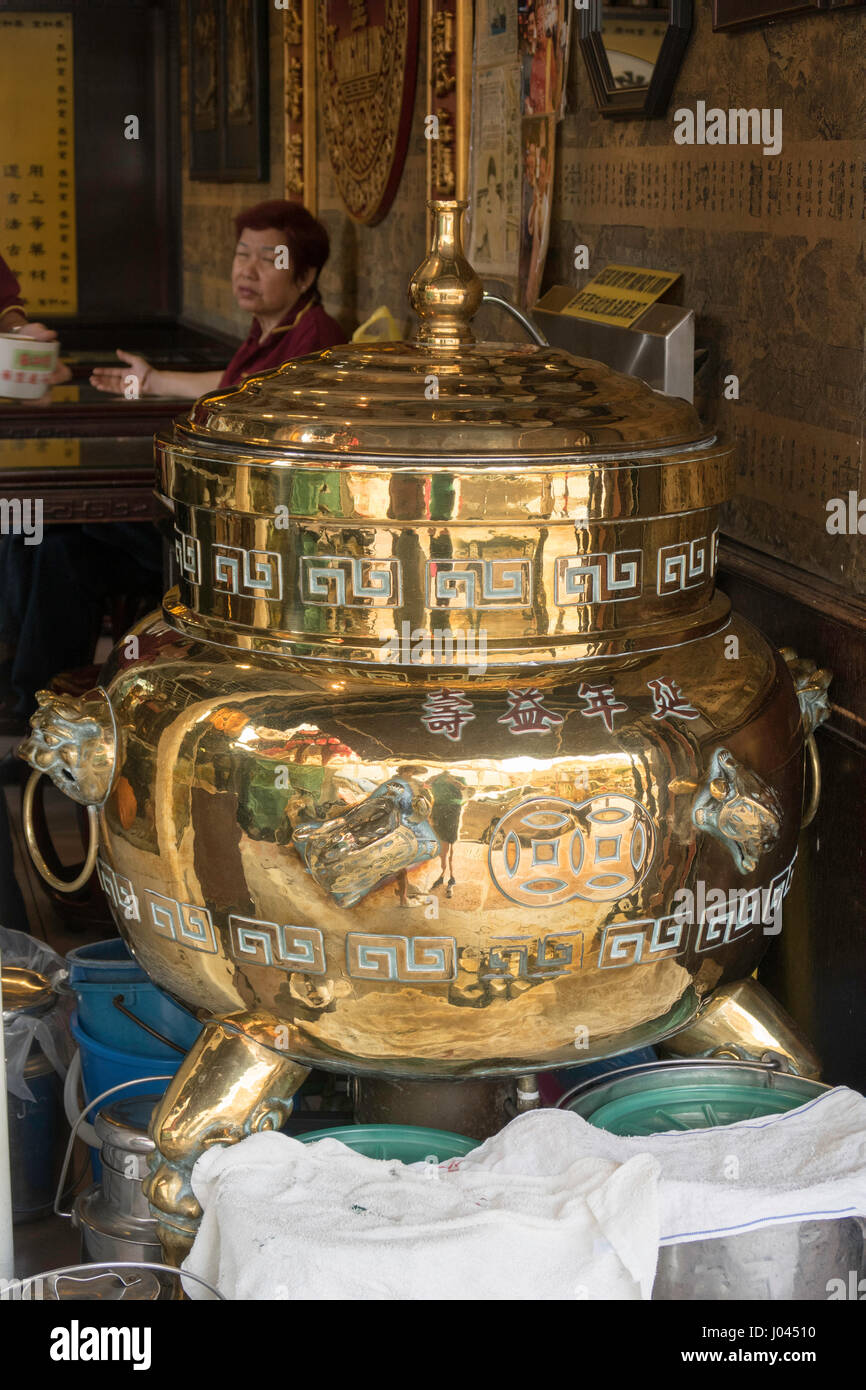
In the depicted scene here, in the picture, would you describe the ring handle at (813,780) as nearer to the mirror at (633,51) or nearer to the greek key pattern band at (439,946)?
the greek key pattern band at (439,946)

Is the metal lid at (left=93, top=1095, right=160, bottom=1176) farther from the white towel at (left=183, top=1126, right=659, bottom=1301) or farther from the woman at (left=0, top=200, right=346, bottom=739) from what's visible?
the woman at (left=0, top=200, right=346, bottom=739)

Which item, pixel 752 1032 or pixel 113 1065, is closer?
pixel 752 1032

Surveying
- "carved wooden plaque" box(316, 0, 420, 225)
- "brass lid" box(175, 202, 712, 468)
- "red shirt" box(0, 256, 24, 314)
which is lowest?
"brass lid" box(175, 202, 712, 468)

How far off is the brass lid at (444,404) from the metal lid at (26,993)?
79 centimetres

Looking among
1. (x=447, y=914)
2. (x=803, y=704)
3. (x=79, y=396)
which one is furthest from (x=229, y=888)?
(x=79, y=396)

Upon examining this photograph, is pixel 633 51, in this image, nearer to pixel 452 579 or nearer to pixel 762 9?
pixel 762 9

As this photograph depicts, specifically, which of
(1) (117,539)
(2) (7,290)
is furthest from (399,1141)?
(2) (7,290)

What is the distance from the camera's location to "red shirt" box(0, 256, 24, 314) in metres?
4.40

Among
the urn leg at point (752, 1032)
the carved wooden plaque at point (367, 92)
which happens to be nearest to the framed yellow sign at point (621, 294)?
the urn leg at point (752, 1032)

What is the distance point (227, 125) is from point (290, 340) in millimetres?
2393

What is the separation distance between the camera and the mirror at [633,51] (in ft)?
6.07

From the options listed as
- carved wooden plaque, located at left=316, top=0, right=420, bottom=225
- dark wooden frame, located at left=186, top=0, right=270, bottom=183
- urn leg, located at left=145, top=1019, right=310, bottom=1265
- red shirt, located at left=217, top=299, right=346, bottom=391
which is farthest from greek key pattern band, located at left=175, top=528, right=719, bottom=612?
dark wooden frame, located at left=186, top=0, right=270, bottom=183

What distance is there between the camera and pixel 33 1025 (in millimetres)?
1839

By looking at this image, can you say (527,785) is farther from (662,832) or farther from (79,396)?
(79,396)
